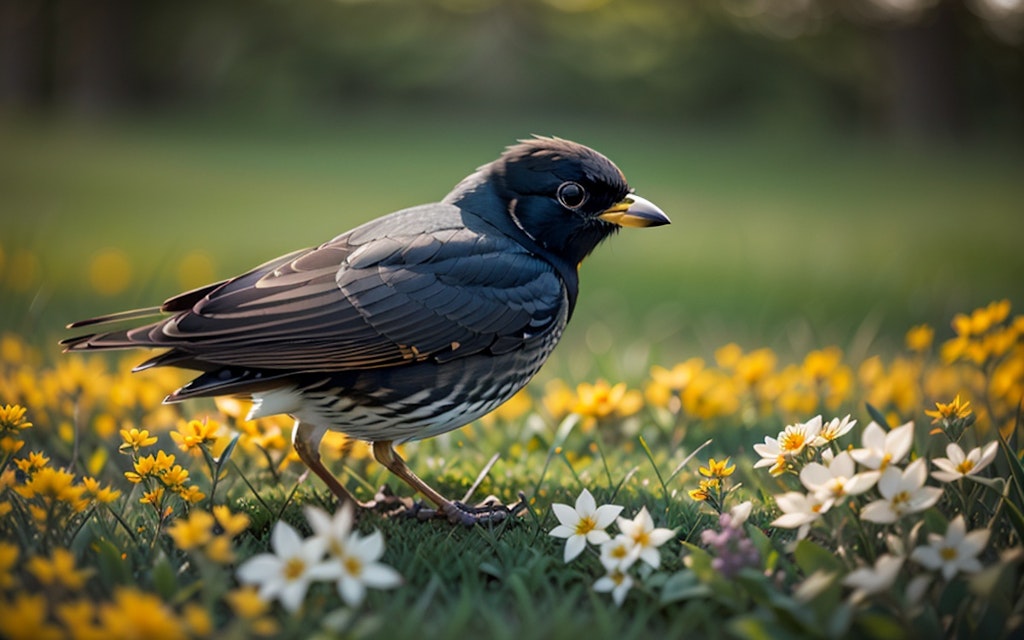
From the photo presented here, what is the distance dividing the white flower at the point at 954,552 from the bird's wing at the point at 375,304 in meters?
1.45

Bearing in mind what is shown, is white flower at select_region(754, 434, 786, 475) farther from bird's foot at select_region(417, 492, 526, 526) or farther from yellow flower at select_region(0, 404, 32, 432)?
yellow flower at select_region(0, 404, 32, 432)

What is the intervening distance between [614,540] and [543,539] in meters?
0.41

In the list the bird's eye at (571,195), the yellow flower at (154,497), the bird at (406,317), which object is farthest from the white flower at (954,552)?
the yellow flower at (154,497)

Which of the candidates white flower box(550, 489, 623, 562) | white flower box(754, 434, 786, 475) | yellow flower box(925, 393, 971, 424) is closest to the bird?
white flower box(550, 489, 623, 562)

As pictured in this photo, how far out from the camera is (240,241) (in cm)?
962

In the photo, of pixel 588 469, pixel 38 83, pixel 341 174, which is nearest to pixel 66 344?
pixel 588 469

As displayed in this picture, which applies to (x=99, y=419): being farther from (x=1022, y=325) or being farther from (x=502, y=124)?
(x=502, y=124)

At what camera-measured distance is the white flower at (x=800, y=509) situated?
2371 millimetres

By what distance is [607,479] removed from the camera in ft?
11.3

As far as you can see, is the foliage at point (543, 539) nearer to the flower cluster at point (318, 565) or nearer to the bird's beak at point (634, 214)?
the flower cluster at point (318, 565)

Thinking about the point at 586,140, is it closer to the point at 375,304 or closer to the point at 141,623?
the point at 375,304

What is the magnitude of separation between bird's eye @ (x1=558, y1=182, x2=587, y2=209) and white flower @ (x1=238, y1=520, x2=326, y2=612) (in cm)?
176

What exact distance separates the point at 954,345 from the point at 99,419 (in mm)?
3385

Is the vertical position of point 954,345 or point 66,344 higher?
point 66,344
